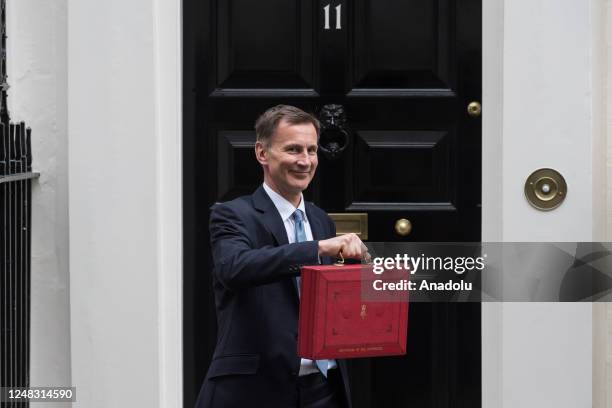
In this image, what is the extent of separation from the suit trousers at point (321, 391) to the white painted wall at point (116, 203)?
1.07 meters

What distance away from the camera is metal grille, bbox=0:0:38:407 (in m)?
4.65

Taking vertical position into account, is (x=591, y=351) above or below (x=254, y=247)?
below

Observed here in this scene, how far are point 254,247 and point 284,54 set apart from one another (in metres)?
1.44

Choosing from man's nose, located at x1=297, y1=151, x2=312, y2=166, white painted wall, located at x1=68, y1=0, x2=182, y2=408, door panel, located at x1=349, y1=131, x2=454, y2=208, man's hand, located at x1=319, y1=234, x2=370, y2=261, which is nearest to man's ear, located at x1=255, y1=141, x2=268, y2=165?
man's nose, located at x1=297, y1=151, x2=312, y2=166

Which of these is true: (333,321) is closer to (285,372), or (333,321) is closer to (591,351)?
(285,372)

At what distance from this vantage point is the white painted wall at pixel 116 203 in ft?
16.0

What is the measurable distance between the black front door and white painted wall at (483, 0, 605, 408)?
0.27m

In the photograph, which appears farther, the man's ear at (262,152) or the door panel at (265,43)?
the door panel at (265,43)

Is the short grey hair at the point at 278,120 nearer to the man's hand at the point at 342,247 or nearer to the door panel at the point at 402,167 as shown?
the man's hand at the point at 342,247

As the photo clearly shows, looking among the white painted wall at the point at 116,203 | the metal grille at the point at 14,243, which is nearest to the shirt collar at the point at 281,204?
the white painted wall at the point at 116,203

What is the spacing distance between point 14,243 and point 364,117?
1.52 m

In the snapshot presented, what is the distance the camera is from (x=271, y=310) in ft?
13.2

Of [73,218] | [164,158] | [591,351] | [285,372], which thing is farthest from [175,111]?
[591,351]

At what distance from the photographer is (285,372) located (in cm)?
399
